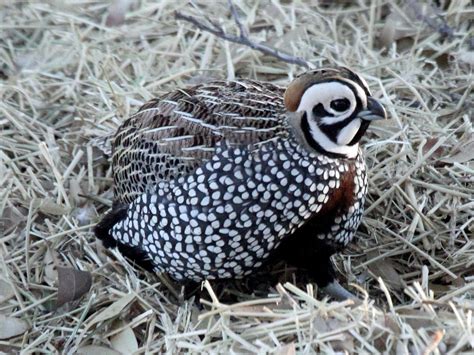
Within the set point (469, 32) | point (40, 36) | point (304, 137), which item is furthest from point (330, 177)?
point (40, 36)

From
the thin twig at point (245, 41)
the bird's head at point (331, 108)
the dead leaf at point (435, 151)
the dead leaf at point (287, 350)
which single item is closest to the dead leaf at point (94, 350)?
the dead leaf at point (287, 350)

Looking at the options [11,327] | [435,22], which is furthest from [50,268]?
[435,22]

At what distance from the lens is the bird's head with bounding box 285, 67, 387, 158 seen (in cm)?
313

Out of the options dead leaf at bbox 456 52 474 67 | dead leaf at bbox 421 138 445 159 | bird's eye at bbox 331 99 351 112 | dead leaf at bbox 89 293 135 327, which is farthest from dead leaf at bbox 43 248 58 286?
dead leaf at bbox 456 52 474 67

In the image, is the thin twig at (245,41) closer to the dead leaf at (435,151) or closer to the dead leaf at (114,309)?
the dead leaf at (435,151)

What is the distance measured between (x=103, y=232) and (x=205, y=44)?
1309mm

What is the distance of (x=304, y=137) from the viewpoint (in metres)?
3.21

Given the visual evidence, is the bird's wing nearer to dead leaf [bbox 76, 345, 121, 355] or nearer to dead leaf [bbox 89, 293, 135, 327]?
dead leaf [bbox 89, 293, 135, 327]

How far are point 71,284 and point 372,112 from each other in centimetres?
117

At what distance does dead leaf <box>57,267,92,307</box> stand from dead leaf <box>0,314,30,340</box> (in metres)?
0.15

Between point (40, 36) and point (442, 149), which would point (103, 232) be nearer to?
point (442, 149)

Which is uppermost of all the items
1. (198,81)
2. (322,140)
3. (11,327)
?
(322,140)

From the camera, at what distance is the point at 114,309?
3.37 m

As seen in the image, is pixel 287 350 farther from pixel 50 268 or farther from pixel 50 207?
pixel 50 207
